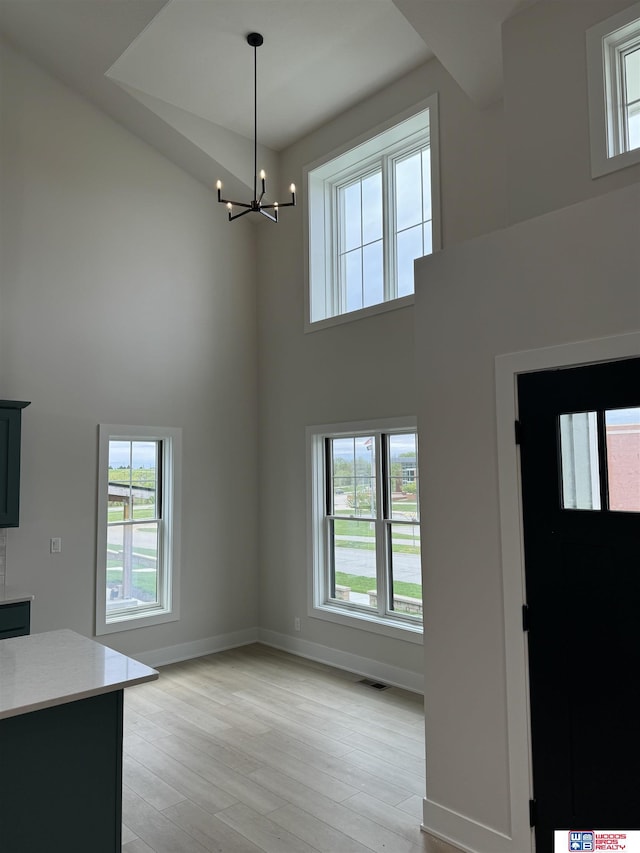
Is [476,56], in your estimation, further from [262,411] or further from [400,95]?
[262,411]

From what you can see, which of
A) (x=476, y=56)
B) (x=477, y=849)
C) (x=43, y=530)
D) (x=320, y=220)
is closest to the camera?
(x=477, y=849)

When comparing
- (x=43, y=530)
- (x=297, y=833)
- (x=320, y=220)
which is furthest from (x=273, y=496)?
(x=297, y=833)

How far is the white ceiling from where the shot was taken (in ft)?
12.8

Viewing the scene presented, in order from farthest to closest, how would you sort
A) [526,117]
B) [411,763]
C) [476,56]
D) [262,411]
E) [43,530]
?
[262,411], [43,530], [476,56], [411,763], [526,117]

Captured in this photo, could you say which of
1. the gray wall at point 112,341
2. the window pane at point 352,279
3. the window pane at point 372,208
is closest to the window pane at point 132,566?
the gray wall at point 112,341

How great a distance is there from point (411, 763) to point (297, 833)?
3.13 feet

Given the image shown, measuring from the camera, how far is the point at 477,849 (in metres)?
2.66

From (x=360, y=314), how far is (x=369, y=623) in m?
2.62

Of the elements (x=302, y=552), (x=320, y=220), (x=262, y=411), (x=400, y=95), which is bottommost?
(x=302, y=552)

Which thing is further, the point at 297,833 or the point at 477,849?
the point at 297,833

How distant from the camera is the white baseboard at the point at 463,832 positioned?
2.57 meters

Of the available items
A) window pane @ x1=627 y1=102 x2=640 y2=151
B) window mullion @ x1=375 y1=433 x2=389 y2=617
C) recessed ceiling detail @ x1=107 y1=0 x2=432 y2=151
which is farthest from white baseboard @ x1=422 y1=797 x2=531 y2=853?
recessed ceiling detail @ x1=107 y1=0 x2=432 y2=151

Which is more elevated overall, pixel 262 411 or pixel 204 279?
pixel 204 279

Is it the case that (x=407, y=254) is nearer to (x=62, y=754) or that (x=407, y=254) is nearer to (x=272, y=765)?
(x=272, y=765)
